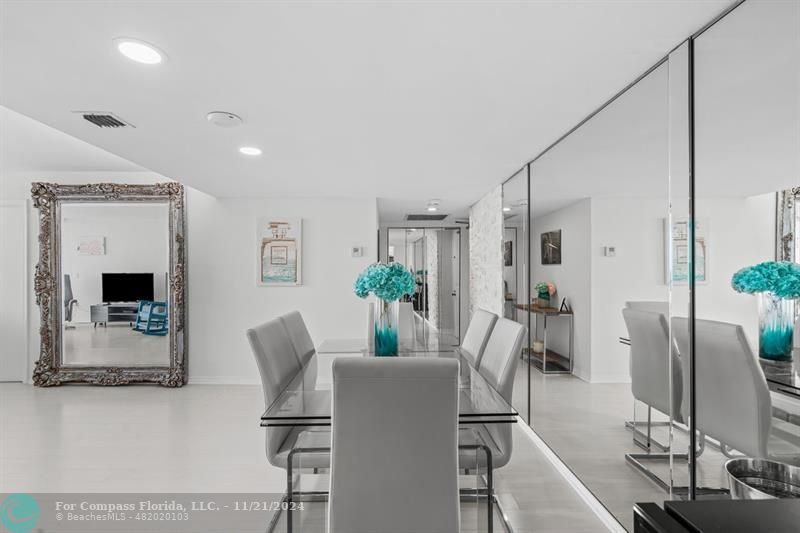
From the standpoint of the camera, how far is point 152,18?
152cm

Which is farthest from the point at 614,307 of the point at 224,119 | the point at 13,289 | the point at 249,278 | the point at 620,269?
the point at 13,289

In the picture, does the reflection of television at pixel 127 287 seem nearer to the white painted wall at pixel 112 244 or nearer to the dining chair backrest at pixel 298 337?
the white painted wall at pixel 112 244

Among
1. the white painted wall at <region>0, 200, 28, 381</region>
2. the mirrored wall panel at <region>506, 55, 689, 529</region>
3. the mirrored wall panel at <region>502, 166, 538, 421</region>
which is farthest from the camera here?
the white painted wall at <region>0, 200, 28, 381</region>

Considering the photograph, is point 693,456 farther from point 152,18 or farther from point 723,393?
point 152,18

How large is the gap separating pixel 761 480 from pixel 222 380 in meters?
5.20

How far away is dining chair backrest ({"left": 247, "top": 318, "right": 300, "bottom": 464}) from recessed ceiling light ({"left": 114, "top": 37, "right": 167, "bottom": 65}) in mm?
1283

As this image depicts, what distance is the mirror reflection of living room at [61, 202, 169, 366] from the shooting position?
5.01m

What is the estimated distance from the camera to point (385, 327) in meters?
2.63

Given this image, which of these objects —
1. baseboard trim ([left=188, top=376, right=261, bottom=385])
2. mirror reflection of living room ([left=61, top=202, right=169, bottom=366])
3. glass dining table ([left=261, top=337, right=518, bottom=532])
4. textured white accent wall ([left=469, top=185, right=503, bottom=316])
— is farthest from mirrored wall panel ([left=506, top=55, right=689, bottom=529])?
mirror reflection of living room ([left=61, top=202, right=169, bottom=366])

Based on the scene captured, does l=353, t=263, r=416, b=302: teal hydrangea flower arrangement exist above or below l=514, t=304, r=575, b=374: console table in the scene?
above

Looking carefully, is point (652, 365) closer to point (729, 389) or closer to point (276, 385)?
point (729, 389)

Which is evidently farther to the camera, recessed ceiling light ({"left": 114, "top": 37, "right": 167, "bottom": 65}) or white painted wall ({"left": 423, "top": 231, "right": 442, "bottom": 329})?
white painted wall ({"left": 423, "top": 231, "right": 442, "bottom": 329})

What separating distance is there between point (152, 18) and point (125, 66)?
0.48 metres

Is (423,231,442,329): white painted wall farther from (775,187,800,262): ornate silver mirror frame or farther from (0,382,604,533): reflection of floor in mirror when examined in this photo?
(775,187,800,262): ornate silver mirror frame
